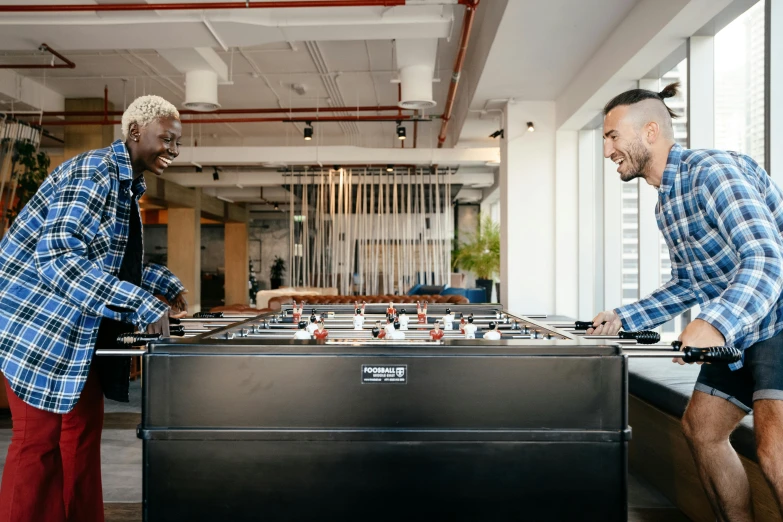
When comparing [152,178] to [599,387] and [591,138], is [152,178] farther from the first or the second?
[599,387]

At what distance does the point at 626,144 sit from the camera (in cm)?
231

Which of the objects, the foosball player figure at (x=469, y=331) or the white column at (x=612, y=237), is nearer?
the foosball player figure at (x=469, y=331)

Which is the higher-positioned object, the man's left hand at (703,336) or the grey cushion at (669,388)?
the man's left hand at (703,336)

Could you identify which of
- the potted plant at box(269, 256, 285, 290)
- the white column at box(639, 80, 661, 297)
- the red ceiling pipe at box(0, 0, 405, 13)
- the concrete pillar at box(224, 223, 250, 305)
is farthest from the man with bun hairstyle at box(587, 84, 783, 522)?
the potted plant at box(269, 256, 285, 290)

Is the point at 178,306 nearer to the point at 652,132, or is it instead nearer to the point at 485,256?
the point at 652,132

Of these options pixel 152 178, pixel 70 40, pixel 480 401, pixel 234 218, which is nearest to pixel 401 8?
pixel 70 40

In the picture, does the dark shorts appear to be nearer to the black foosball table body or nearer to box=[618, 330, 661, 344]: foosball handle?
box=[618, 330, 661, 344]: foosball handle

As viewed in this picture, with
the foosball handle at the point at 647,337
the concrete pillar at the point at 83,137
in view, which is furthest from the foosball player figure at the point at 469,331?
the concrete pillar at the point at 83,137

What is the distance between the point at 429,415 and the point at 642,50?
4.56 meters

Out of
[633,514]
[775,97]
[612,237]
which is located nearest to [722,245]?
[633,514]

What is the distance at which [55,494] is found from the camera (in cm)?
236

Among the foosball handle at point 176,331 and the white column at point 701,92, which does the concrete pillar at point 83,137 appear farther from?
the foosball handle at point 176,331

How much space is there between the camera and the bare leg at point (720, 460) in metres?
2.19

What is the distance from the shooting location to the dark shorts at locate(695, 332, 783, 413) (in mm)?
1990
